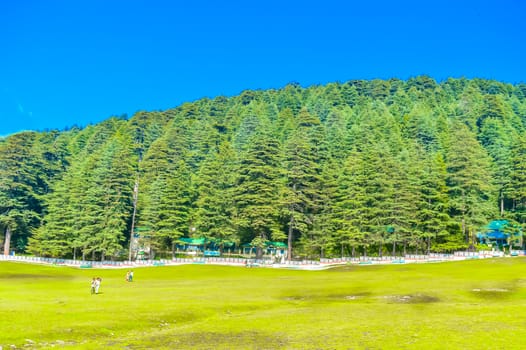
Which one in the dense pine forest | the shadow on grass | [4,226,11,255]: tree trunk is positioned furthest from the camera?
[4,226,11,255]: tree trunk

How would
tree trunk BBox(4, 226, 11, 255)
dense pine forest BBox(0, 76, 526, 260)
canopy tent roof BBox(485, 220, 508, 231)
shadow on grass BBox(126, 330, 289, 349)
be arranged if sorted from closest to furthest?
shadow on grass BBox(126, 330, 289, 349)
dense pine forest BBox(0, 76, 526, 260)
canopy tent roof BBox(485, 220, 508, 231)
tree trunk BBox(4, 226, 11, 255)

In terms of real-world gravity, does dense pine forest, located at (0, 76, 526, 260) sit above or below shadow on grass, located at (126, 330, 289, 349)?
above

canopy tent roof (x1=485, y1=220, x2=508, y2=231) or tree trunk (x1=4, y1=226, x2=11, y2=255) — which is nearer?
canopy tent roof (x1=485, y1=220, x2=508, y2=231)

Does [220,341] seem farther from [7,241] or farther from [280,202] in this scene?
[7,241]

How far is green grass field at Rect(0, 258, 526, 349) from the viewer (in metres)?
17.7

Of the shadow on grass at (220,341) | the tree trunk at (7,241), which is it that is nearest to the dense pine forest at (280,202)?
the tree trunk at (7,241)

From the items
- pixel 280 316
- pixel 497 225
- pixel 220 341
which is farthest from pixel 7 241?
pixel 497 225

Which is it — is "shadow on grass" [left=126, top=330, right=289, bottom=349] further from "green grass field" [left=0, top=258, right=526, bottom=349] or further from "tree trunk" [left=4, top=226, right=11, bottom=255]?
"tree trunk" [left=4, top=226, right=11, bottom=255]

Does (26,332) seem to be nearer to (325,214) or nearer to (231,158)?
(325,214)

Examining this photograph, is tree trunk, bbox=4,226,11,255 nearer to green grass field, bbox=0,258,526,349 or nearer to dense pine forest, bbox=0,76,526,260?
dense pine forest, bbox=0,76,526,260

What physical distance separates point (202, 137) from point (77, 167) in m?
45.5

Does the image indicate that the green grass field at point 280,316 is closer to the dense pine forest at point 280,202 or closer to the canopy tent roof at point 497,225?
the dense pine forest at point 280,202

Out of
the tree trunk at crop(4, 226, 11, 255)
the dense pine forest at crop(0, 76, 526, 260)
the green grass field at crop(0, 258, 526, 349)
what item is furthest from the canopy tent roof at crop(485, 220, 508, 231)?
the tree trunk at crop(4, 226, 11, 255)

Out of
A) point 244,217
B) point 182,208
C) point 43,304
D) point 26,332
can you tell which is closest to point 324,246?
point 244,217
